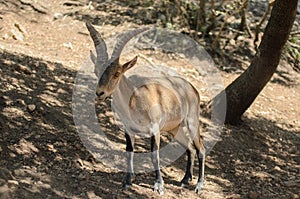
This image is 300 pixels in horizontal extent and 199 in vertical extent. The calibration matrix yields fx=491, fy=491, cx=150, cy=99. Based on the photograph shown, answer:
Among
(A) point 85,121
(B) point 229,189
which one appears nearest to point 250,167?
(B) point 229,189

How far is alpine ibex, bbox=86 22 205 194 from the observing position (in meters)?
5.88

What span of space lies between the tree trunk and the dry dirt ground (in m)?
0.52

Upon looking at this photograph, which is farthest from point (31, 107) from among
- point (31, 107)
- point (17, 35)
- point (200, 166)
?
point (17, 35)

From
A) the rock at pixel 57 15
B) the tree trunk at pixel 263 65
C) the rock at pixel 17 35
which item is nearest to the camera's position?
the tree trunk at pixel 263 65

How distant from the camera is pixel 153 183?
6.82 metres

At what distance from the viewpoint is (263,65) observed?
29.7 ft

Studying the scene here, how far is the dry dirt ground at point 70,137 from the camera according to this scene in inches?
251

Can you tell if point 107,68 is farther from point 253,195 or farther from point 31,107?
point 253,195

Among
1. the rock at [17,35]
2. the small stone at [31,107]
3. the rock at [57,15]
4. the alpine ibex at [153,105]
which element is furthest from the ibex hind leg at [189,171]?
the rock at [57,15]

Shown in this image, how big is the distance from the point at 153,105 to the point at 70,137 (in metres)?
1.98

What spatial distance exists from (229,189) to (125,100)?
2294 millimetres

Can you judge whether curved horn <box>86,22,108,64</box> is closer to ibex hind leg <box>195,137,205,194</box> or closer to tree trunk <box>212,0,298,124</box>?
ibex hind leg <box>195,137,205,194</box>

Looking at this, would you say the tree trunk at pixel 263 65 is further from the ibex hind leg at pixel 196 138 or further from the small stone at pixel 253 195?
the small stone at pixel 253 195

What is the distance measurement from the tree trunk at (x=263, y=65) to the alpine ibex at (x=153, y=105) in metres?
2.52
